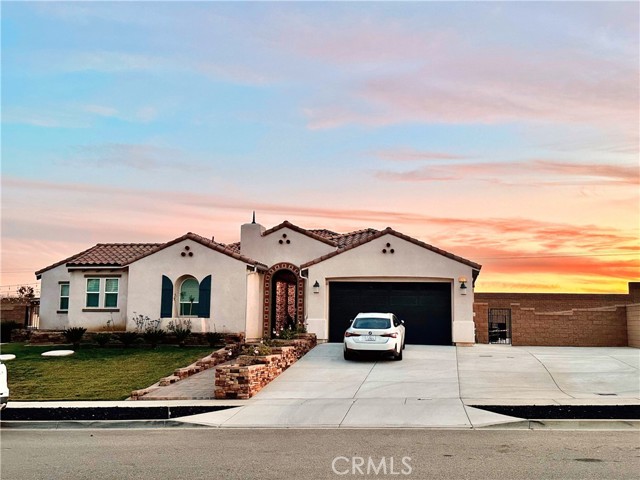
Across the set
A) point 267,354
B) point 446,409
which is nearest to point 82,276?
point 267,354

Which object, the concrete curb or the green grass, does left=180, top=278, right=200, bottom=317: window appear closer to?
the green grass

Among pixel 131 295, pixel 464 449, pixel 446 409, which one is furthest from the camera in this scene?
pixel 131 295

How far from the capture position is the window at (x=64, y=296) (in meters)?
31.5

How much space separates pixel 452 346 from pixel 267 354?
9373 millimetres

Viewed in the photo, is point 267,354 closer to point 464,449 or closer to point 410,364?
point 410,364

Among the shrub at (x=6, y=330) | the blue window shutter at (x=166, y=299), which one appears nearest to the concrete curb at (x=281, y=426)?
the blue window shutter at (x=166, y=299)

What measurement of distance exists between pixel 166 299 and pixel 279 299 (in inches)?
226

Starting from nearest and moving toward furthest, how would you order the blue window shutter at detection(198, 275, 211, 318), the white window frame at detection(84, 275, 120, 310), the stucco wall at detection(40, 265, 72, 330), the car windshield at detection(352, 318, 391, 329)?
the car windshield at detection(352, 318, 391, 329) < the blue window shutter at detection(198, 275, 211, 318) < the white window frame at detection(84, 275, 120, 310) < the stucco wall at detection(40, 265, 72, 330)

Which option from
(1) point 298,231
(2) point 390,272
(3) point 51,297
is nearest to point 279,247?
(1) point 298,231

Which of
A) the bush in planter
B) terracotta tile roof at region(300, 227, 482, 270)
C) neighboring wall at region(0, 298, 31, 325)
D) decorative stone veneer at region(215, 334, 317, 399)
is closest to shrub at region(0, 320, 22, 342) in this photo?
neighboring wall at region(0, 298, 31, 325)

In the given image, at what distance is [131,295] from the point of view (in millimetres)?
28422

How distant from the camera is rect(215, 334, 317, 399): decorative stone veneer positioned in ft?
55.4

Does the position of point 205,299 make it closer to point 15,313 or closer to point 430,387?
point 430,387

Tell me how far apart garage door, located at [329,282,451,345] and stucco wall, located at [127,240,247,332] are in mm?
3792
